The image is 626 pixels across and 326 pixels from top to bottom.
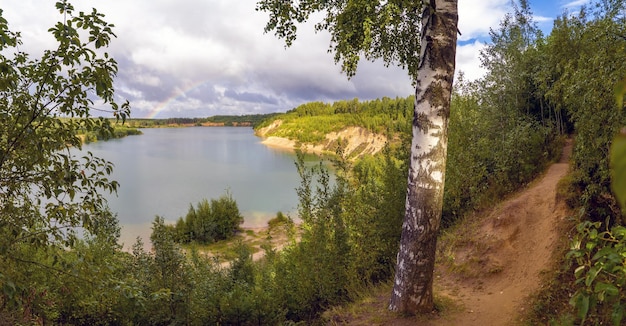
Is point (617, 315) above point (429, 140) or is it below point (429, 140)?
below

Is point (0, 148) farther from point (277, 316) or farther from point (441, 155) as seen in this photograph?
point (277, 316)

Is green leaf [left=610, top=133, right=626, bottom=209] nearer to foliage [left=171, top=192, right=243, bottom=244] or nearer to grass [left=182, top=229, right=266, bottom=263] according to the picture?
grass [left=182, top=229, right=266, bottom=263]

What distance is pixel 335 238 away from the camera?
29.4 ft

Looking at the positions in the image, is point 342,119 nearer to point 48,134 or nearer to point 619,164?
point 48,134

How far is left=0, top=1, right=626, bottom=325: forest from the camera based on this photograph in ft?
11.3

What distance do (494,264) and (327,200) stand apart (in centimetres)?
397

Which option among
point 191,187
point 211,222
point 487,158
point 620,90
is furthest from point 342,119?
point 620,90

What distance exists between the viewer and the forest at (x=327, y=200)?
3.44 meters

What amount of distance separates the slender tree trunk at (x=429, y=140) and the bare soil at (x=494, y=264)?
1015mm

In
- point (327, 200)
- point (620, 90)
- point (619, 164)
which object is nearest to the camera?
point (619, 164)

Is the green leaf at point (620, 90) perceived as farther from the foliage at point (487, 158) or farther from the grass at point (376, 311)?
the foliage at point (487, 158)

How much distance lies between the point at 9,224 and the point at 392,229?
7694 mm

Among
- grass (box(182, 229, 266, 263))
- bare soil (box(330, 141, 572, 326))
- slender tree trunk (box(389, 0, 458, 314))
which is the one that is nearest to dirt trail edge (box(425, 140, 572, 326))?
bare soil (box(330, 141, 572, 326))

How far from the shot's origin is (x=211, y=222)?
1411 inches
